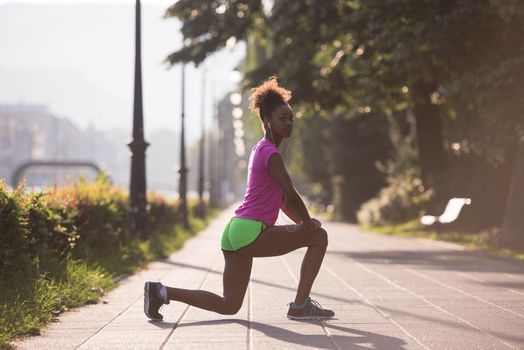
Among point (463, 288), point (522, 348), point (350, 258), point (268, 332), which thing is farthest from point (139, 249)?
point (522, 348)

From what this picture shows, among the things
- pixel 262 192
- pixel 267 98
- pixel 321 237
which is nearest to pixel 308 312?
pixel 321 237

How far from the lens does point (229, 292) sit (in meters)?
7.37

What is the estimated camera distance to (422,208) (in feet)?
111

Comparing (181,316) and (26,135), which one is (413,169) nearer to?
(181,316)

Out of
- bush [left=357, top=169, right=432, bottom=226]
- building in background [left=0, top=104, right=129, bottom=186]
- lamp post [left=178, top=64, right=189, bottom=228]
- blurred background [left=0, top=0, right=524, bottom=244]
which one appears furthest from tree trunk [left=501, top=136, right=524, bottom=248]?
building in background [left=0, top=104, right=129, bottom=186]

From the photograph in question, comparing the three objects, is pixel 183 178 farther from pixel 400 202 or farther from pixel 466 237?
pixel 466 237

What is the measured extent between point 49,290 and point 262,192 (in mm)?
2970

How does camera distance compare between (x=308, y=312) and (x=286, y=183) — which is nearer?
(x=286, y=183)

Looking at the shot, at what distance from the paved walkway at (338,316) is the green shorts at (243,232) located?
0.71 meters

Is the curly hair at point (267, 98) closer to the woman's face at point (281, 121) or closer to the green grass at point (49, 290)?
the woman's face at point (281, 121)

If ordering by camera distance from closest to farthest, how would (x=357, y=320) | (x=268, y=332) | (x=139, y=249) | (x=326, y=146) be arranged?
(x=268, y=332)
(x=357, y=320)
(x=139, y=249)
(x=326, y=146)

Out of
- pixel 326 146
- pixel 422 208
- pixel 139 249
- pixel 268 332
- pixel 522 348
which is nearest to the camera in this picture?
pixel 522 348

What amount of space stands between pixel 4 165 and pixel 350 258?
12438 centimetres

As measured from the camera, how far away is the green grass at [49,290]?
24.2 feet
